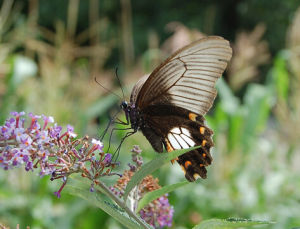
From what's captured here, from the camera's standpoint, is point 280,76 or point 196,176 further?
point 280,76

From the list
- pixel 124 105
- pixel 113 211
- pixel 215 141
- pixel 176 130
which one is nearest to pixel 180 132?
pixel 176 130

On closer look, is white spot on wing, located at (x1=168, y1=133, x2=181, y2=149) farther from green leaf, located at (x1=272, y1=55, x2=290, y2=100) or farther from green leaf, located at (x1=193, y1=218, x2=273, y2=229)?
green leaf, located at (x1=272, y1=55, x2=290, y2=100)

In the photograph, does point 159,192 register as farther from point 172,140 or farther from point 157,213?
point 172,140

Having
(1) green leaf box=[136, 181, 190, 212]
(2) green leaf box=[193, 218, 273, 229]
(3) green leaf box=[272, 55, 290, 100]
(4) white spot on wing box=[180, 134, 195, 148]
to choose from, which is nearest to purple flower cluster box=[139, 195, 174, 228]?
(1) green leaf box=[136, 181, 190, 212]

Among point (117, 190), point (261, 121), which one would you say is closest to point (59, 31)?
point (261, 121)

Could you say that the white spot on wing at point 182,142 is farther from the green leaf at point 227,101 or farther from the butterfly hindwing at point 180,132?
the green leaf at point 227,101

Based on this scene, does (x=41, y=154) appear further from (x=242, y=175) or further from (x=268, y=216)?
(x=242, y=175)

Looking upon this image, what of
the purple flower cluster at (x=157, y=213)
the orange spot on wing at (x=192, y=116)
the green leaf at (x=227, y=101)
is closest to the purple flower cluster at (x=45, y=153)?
the purple flower cluster at (x=157, y=213)
